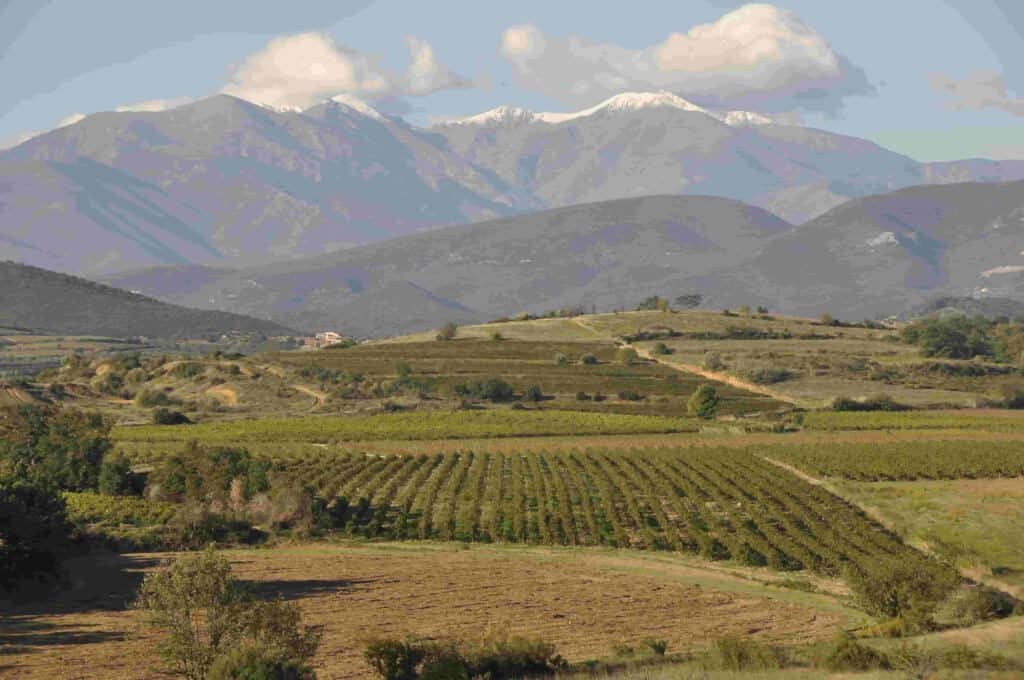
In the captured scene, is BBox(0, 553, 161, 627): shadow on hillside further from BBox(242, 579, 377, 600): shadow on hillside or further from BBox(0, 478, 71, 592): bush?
BBox(242, 579, 377, 600): shadow on hillside

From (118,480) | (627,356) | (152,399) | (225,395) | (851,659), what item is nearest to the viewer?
(851,659)

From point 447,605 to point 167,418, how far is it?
3399 inches

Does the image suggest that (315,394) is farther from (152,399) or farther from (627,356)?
(627,356)

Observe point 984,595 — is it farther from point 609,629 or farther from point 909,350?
point 909,350

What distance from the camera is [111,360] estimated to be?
568 feet

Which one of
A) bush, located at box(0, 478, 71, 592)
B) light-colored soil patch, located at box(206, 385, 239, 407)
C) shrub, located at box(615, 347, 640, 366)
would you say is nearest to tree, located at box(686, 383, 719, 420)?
shrub, located at box(615, 347, 640, 366)

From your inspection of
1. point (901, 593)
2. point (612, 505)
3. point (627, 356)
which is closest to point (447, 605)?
point (901, 593)

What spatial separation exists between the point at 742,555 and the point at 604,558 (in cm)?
609

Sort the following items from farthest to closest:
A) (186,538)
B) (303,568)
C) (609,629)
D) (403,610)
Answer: (186,538), (303,568), (403,610), (609,629)

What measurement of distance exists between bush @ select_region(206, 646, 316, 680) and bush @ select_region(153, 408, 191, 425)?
100901 millimetres

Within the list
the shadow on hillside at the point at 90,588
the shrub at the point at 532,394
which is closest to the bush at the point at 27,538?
the shadow on hillside at the point at 90,588

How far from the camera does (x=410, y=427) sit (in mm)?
121750

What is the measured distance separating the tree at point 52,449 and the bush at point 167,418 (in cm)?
3235

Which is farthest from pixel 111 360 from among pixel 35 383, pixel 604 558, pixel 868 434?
pixel 604 558
